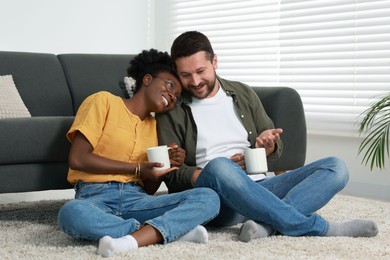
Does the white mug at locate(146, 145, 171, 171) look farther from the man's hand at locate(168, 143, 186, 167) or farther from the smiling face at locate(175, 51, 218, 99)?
the smiling face at locate(175, 51, 218, 99)

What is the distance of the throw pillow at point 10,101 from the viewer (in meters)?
3.50

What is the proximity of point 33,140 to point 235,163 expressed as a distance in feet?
2.98

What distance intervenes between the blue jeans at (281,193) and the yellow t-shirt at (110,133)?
0.28 meters

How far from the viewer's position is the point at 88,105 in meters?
2.58

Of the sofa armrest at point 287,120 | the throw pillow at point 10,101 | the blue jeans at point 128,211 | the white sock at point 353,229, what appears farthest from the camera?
the throw pillow at point 10,101

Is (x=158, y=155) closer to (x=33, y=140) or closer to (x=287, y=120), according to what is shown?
(x=33, y=140)

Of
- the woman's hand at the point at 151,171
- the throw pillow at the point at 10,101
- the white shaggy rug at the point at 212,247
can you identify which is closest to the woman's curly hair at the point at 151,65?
the woman's hand at the point at 151,171

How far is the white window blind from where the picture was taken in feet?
14.6

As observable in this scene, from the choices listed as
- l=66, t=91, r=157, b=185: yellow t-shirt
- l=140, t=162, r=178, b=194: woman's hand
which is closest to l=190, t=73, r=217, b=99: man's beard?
l=66, t=91, r=157, b=185: yellow t-shirt

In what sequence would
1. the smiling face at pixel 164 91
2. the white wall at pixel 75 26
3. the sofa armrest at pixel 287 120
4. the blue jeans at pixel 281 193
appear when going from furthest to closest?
the white wall at pixel 75 26
the sofa armrest at pixel 287 120
the smiling face at pixel 164 91
the blue jeans at pixel 281 193

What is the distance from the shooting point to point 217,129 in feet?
8.84

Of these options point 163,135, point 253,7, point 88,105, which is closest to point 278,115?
point 163,135

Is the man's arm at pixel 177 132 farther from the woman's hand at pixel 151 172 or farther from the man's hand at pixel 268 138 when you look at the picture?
the man's hand at pixel 268 138

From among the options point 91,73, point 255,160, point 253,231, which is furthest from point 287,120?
point 91,73
